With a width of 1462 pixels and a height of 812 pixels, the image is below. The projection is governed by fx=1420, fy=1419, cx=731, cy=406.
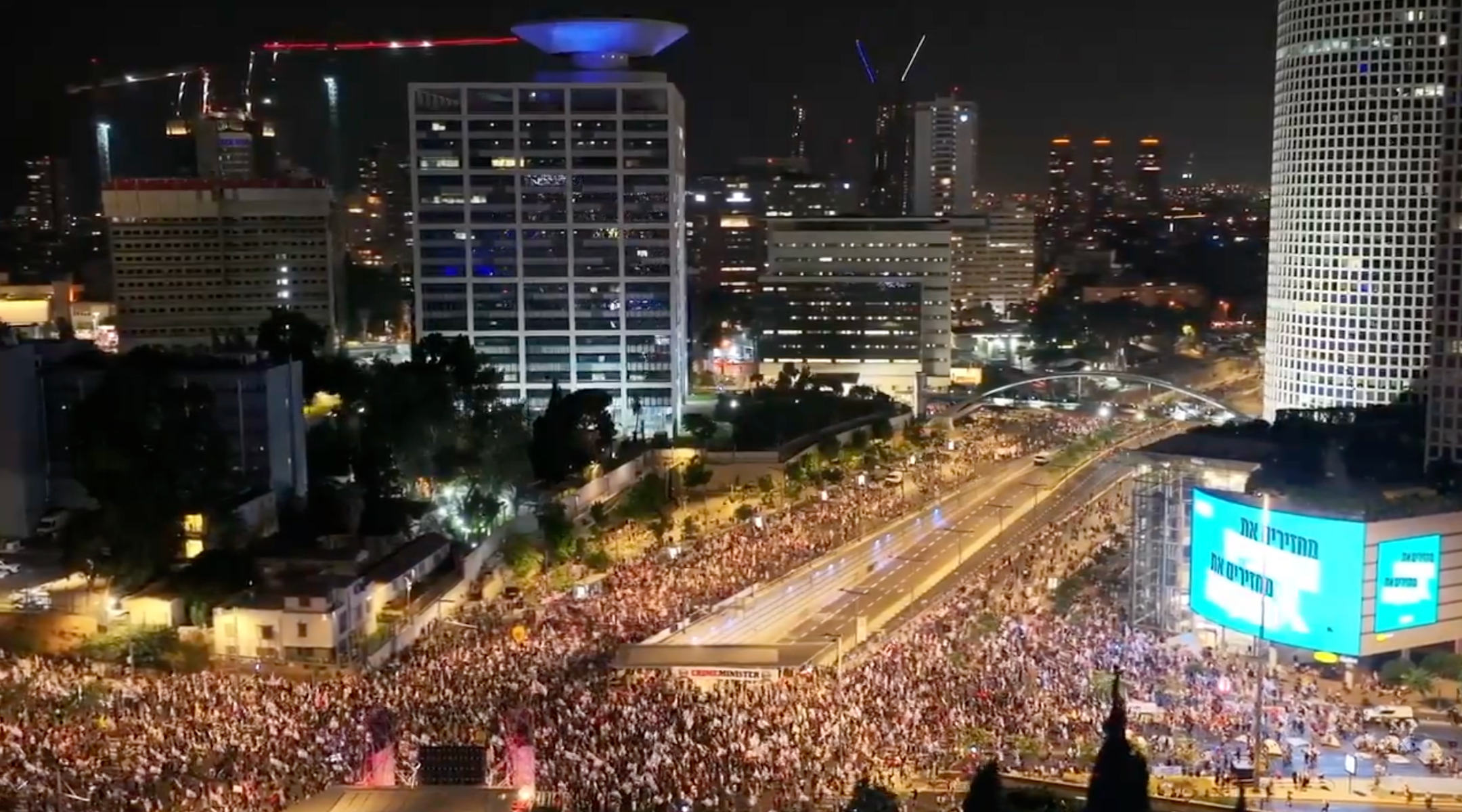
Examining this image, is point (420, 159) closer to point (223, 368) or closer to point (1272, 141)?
point (223, 368)

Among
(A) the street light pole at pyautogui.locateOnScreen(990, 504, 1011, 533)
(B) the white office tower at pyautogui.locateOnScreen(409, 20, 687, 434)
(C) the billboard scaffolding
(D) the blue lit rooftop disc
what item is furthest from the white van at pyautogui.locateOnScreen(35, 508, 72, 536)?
(D) the blue lit rooftop disc

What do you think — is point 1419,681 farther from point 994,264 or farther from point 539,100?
point 994,264

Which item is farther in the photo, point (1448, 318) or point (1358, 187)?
point (1358, 187)

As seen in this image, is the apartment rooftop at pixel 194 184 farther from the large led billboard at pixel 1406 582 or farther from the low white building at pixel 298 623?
the large led billboard at pixel 1406 582

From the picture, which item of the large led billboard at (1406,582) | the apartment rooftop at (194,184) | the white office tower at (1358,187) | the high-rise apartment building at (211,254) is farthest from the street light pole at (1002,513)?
the apartment rooftop at (194,184)

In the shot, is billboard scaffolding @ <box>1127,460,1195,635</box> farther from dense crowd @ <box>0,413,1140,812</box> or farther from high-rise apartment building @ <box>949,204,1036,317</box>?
high-rise apartment building @ <box>949,204,1036,317</box>

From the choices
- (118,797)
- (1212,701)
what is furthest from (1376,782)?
(118,797)

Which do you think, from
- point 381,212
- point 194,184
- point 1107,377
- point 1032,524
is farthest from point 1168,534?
point 381,212
